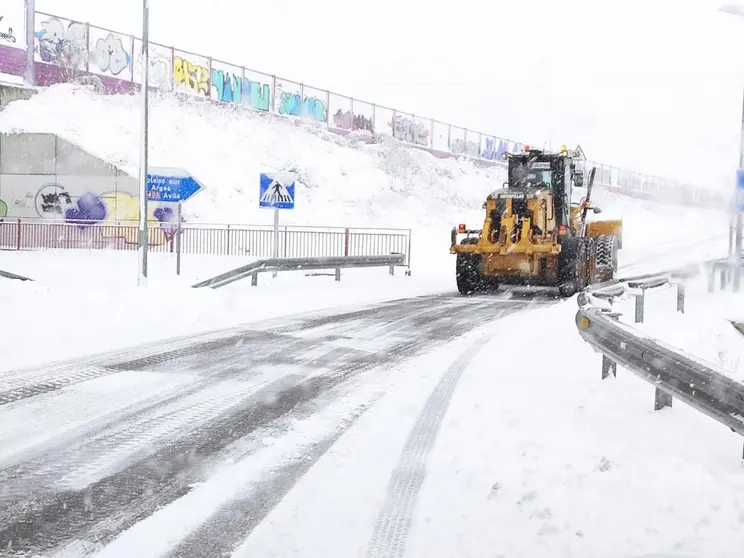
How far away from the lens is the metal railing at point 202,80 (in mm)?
32594

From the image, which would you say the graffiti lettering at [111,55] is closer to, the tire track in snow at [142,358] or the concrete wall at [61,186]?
the concrete wall at [61,186]

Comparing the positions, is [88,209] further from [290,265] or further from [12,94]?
[290,265]

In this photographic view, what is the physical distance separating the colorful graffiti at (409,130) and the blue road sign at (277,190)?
103ft

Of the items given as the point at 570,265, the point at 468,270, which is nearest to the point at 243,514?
the point at 570,265

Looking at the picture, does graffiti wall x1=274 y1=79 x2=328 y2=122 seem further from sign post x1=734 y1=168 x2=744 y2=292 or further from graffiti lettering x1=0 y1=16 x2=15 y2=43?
sign post x1=734 y1=168 x2=744 y2=292

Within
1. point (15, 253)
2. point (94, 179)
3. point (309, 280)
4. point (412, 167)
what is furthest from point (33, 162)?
point (412, 167)

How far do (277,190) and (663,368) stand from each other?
13948mm

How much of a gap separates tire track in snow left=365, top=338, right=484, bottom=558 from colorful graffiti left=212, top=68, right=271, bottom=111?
1331 inches

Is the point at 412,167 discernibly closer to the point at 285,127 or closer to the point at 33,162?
the point at 285,127

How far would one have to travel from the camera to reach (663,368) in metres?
5.49

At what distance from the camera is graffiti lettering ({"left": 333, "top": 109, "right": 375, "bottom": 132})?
45438 mm

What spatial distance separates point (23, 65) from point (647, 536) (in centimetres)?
3356

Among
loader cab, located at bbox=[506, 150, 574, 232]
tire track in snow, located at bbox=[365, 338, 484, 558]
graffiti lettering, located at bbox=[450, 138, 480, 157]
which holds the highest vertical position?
graffiti lettering, located at bbox=[450, 138, 480, 157]

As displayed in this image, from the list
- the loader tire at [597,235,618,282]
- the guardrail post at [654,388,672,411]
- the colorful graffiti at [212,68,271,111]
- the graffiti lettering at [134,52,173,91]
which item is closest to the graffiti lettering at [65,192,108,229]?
the graffiti lettering at [134,52,173,91]
